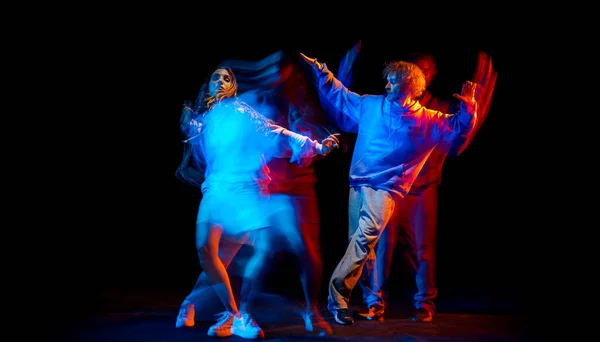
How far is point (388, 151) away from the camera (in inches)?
165

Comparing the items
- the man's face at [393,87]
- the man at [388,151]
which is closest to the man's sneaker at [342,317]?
the man at [388,151]

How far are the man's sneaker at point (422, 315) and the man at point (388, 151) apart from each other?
478mm

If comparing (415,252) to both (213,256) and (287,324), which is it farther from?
(213,256)

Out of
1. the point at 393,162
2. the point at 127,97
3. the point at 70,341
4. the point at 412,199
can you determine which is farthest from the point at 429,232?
the point at 127,97

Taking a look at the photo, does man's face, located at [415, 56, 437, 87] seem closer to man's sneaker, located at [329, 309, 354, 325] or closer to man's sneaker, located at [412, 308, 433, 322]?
man's sneaker, located at [412, 308, 433, 322]

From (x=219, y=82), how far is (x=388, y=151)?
3.92 ft

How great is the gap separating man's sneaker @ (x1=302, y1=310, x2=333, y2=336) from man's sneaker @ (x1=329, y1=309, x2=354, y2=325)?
0.11 m

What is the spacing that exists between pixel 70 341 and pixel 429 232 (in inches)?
96.4

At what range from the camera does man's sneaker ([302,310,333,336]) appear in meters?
3.81

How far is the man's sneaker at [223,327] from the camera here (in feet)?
12.1

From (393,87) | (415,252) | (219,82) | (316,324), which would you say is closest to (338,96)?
(393,87)

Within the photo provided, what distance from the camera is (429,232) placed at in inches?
176

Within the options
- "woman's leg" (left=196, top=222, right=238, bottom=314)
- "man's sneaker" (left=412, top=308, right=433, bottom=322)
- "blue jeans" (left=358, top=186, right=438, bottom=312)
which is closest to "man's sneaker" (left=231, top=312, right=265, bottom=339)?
"woman's leg" (left=196, top=222, right=238, bottom=314)

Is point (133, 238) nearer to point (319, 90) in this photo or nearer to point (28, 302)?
point (28, 302)
